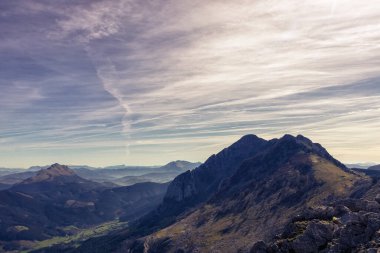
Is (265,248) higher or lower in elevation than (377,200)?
lower

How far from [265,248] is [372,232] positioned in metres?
26.7

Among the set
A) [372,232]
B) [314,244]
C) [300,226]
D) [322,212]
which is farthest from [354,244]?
[322,212]

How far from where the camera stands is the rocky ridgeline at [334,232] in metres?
77.8

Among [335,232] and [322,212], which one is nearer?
[335,232]

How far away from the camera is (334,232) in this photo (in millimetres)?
87500

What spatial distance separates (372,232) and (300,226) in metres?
24.3

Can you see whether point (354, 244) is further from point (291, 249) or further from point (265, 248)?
point (265, 248)

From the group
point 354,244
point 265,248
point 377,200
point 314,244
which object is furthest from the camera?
point 377,200

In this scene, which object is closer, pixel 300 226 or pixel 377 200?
pixel 300 226

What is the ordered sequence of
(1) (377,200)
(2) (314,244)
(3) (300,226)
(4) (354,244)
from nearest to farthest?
(4) (354,244)
(2) (314,244)
(3) (300,226)
(1) (377,200)

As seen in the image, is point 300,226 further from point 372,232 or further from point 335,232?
point 372,232

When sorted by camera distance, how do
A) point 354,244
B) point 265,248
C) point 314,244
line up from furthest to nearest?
point 265,248, point 314,244, point 354,244

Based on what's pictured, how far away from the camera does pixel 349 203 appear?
111m

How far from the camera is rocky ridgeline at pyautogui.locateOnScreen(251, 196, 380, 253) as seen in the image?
77.8 metres
